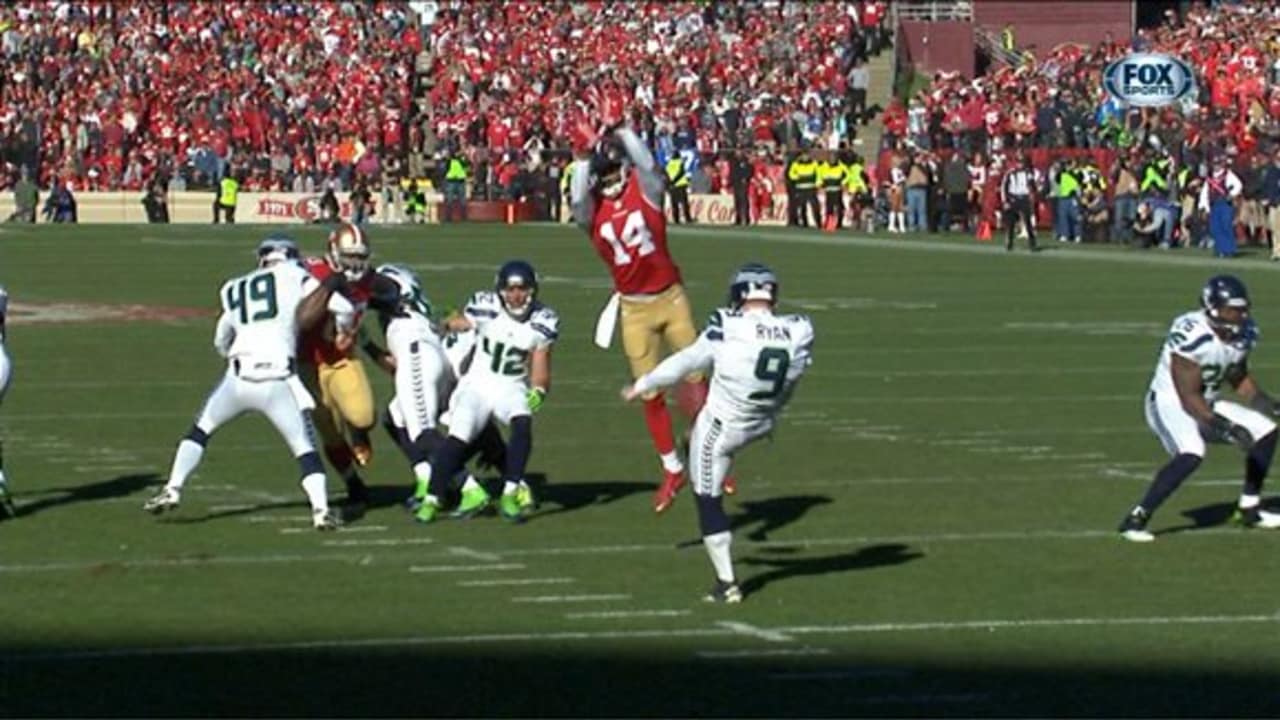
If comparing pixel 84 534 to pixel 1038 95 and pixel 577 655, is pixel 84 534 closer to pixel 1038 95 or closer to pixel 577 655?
pixel 577 655

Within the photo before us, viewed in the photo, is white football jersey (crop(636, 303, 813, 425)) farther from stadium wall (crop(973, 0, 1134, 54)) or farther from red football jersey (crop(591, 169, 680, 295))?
stadium wall (crop(973, 0, 1134, 54))

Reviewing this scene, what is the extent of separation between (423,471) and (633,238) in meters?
1.64

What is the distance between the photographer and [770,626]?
11906 millimetres

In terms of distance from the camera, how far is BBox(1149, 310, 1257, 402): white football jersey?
14.2 meters

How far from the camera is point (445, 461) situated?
1495cm

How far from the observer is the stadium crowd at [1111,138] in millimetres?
43406

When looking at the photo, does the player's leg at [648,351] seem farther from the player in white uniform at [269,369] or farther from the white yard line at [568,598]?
the white yard line at [568,598]

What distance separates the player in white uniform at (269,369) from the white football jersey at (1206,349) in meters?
4.10

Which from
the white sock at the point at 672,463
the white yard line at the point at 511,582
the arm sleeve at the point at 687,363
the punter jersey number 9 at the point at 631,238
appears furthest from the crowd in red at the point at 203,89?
the arm sleeve at the point at 687,363

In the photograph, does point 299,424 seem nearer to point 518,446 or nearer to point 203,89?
point 518,446

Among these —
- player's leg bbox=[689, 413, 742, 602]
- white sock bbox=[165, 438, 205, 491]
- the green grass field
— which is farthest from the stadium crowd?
player's leg bbox=[689, 413, 742, 602]

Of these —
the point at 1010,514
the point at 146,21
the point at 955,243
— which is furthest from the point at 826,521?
the point at 146,21

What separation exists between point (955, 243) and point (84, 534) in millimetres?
31106

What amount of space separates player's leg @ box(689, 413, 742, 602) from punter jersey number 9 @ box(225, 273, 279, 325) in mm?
2738
